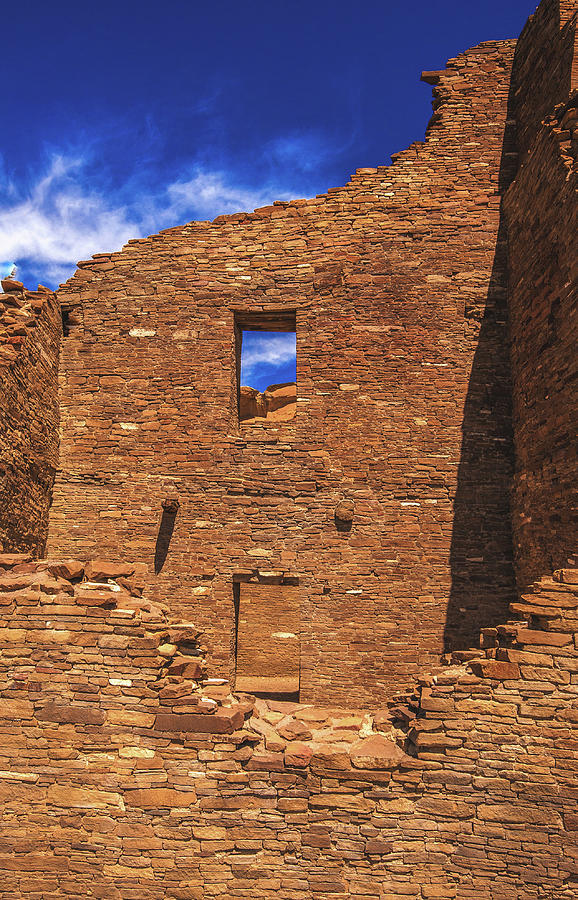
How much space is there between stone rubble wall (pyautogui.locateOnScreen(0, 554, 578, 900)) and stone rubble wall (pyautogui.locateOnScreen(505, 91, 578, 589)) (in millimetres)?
2142

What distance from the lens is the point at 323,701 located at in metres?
8.11

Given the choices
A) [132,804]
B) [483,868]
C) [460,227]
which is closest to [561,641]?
[483,868]

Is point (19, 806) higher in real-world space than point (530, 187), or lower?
lower

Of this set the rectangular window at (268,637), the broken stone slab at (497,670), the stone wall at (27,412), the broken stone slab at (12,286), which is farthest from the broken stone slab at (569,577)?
the rectangular window at (268,637)

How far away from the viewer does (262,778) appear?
4.81 meters

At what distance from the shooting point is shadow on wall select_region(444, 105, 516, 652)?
26.8 ft

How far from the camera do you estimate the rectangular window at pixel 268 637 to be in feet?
46.9

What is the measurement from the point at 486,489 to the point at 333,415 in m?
2.56

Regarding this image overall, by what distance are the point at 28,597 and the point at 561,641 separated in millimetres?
4719

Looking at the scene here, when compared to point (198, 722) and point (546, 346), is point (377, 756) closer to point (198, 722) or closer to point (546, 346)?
point (198, 722)

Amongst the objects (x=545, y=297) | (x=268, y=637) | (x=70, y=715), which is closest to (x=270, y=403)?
(x=268, y=637)

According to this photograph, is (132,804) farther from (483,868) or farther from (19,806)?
(483,868)

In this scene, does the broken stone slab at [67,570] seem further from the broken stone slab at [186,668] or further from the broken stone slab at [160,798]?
the broken stone slab at [160,798]

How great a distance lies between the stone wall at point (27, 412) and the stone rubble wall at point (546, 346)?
7082 millimetres
